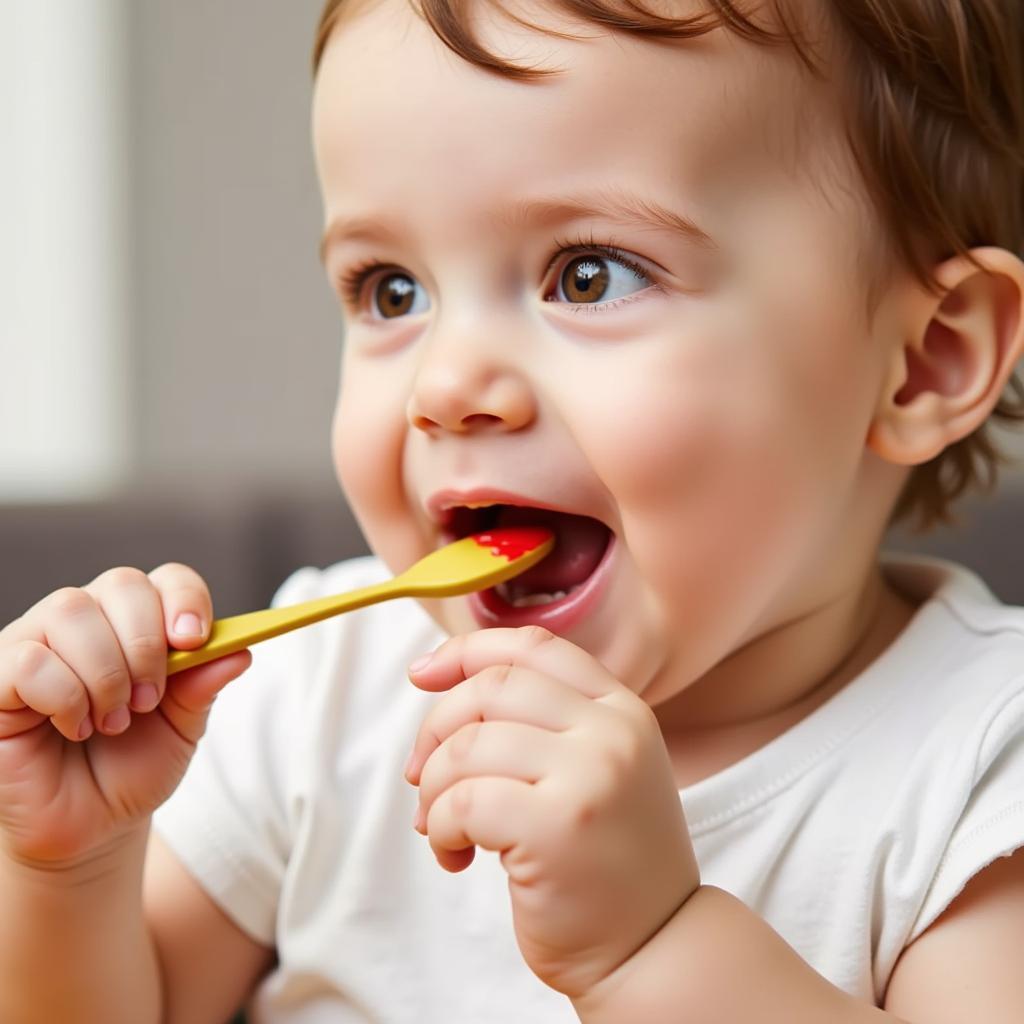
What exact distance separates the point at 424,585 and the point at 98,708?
17 cm

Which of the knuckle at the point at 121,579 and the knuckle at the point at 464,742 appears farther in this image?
the knuckle at the point at 121,579

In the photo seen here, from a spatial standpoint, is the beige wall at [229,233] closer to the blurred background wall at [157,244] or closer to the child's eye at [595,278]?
the blurred background wall at [157,244]

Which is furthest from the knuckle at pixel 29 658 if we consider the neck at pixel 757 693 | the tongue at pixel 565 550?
the neck at pixel 757 693

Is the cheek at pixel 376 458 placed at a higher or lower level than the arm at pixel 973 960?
higher

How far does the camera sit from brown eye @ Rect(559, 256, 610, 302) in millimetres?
718

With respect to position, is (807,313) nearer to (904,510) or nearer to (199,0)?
(904,510)

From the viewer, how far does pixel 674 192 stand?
690 millimetres

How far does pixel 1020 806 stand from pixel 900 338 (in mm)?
256

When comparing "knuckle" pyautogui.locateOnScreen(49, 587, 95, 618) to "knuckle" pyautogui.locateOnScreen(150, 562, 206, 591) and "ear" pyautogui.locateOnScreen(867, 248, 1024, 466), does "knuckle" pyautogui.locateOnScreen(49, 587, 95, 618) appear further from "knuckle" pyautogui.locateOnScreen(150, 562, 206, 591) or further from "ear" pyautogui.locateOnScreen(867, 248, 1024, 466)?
"ear" pyautogui.locateOnScreen(867, 248, 1024, 466)

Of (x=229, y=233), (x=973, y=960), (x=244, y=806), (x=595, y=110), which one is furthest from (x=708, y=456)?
(x=229, y=233)

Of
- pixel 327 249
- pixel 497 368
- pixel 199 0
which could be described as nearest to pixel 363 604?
pixel 497 368

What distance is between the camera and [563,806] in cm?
56

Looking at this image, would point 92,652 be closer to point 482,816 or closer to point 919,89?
point 482,816

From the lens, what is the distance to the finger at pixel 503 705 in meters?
0.58
